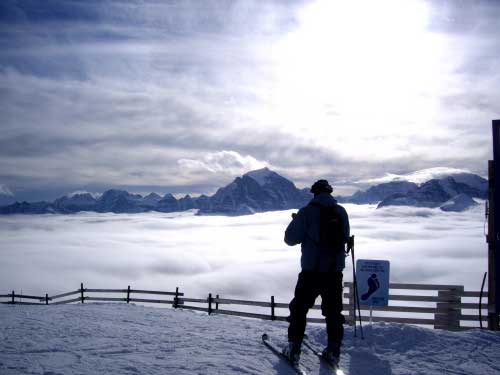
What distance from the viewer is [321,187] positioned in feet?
20.1

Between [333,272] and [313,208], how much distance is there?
980 millimetres

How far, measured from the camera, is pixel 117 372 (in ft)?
17.2

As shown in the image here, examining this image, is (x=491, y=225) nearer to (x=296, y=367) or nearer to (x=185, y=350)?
(x=296, y=367)

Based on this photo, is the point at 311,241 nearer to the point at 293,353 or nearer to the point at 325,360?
the point at 293,353

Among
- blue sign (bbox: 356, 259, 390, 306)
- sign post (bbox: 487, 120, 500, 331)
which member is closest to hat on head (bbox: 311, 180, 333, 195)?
blue sign (bbox: 356, 259, 390, 306)

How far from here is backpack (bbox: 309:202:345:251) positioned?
5.71 m

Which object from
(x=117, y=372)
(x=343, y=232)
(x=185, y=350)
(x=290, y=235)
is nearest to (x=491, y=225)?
(x=343, y=232)

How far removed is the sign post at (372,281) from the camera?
8969 mm

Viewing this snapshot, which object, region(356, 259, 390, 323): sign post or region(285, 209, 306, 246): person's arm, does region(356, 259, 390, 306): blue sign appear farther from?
region(285, 209, 306, 246): person's arm

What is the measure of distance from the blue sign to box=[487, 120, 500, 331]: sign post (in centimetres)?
238

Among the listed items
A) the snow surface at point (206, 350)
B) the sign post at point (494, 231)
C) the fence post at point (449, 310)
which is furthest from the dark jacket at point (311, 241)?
the fence post at point (449, 310)

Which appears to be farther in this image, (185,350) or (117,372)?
(185,350)

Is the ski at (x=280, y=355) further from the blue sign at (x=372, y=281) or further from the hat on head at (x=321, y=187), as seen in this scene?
the blue sign at (x=372, y=281)

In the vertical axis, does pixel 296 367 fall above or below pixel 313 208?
below
